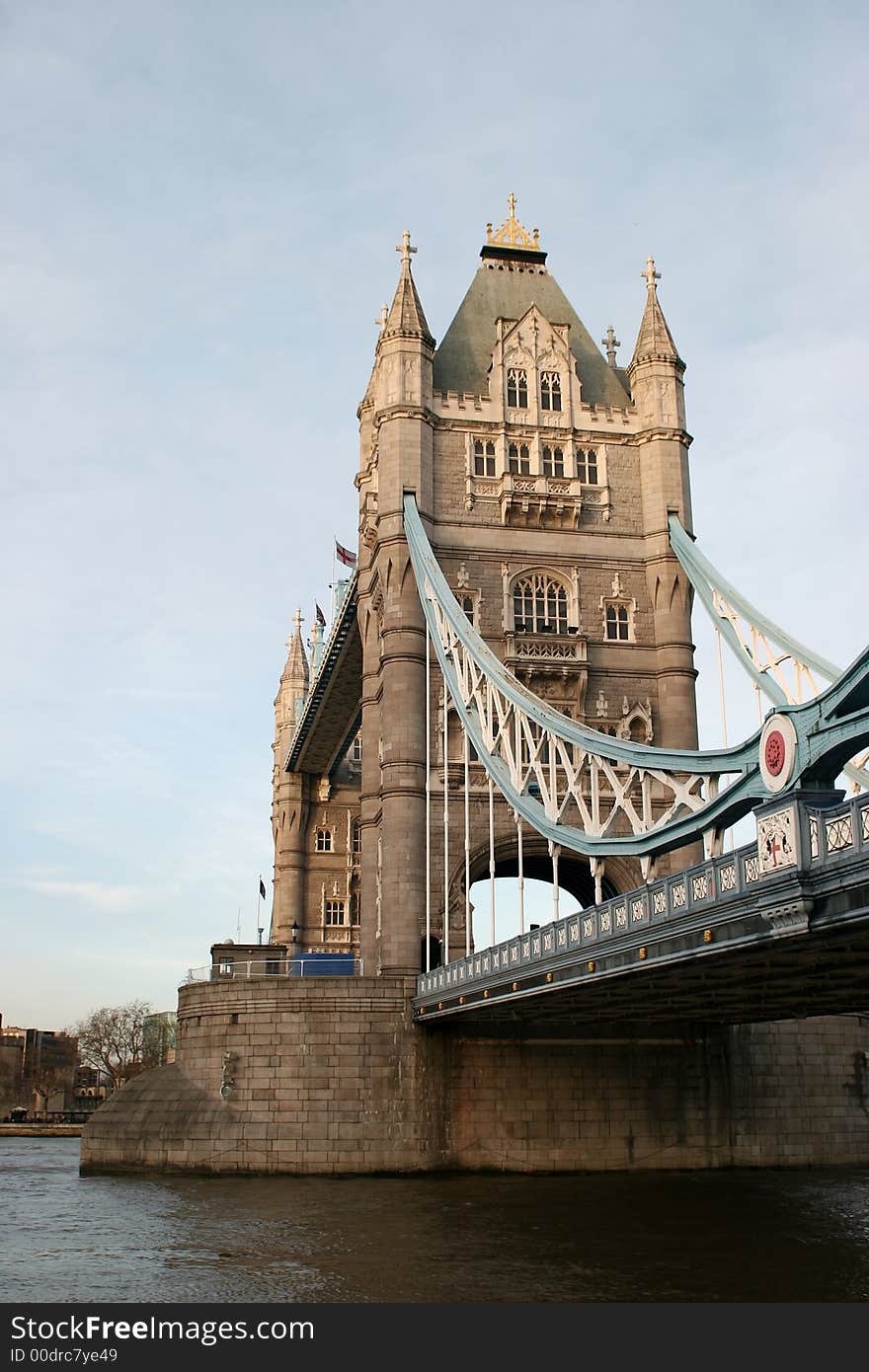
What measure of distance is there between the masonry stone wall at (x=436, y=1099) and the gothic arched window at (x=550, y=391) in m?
22.8

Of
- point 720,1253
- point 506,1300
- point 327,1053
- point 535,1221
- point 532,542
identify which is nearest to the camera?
point 506,1300

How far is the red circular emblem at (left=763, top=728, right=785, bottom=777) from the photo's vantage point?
1981 cm

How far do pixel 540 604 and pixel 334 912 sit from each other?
36.2 metres

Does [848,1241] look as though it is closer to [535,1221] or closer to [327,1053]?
[535,1221]

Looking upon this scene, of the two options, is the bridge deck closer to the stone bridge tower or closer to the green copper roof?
the stone bridge tower

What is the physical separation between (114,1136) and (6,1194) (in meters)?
4.26

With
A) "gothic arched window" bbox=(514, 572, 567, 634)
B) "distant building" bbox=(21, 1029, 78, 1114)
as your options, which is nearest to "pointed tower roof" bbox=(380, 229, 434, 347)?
"gothic arched window" bbox=(514, 572, 567, 634)

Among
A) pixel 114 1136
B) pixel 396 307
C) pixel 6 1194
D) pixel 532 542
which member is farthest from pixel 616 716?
pixel 6 1194

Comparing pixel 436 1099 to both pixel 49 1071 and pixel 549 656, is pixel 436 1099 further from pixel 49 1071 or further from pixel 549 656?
pixel 49 1071

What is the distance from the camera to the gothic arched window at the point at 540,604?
158 ft

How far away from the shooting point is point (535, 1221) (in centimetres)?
2875

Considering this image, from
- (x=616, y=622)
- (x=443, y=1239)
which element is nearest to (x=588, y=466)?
(x=616, y=622)

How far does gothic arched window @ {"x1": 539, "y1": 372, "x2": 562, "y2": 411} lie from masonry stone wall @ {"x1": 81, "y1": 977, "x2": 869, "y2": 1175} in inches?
896

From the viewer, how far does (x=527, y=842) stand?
4634cm
